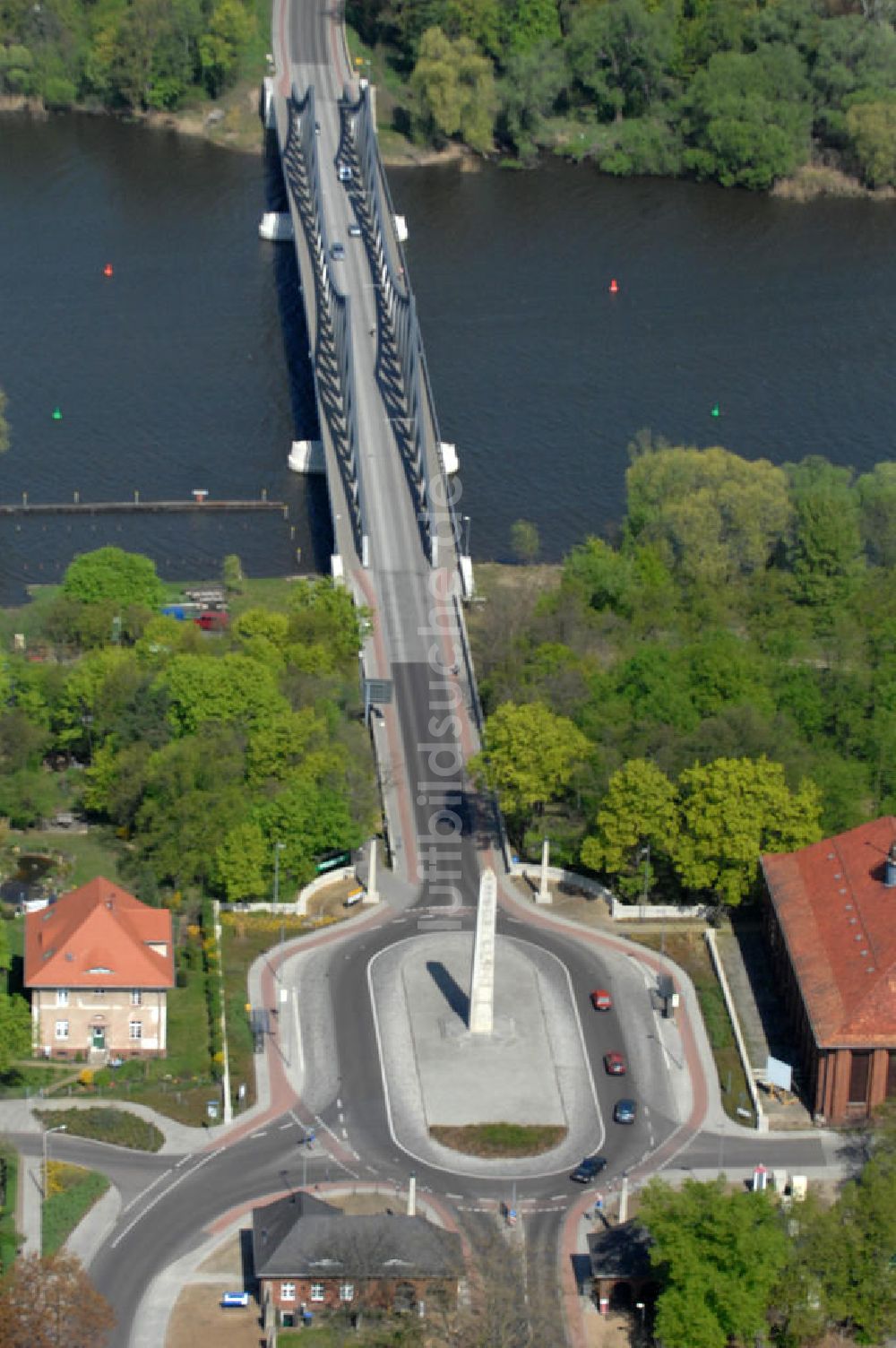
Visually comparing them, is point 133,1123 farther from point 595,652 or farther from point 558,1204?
point 595,652

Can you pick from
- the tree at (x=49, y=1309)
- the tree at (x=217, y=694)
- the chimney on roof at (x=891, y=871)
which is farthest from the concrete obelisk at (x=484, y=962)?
the tree at (x=49, y=1309)

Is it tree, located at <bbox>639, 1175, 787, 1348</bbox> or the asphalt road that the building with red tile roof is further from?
tree, located at <bbox>639, 1175, 787, 1348</bbox>

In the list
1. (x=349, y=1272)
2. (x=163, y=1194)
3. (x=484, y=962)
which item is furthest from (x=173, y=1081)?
(x=349, y=1272)

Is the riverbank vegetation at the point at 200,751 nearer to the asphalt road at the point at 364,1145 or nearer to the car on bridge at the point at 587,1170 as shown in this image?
the asphalt road at the point at 364,1145

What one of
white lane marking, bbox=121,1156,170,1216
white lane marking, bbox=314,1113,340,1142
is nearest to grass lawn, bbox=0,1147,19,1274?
white lane marking, bbox=121,1156,170,1216

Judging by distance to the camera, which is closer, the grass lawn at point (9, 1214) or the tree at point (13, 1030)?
the grass lawn at point (9, 1214)

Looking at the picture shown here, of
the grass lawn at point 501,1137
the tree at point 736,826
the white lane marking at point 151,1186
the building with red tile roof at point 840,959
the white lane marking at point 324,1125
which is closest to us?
the white lane marking at point 151,1186

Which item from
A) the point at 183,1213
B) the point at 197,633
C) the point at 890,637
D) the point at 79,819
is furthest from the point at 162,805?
the point at 890,637
